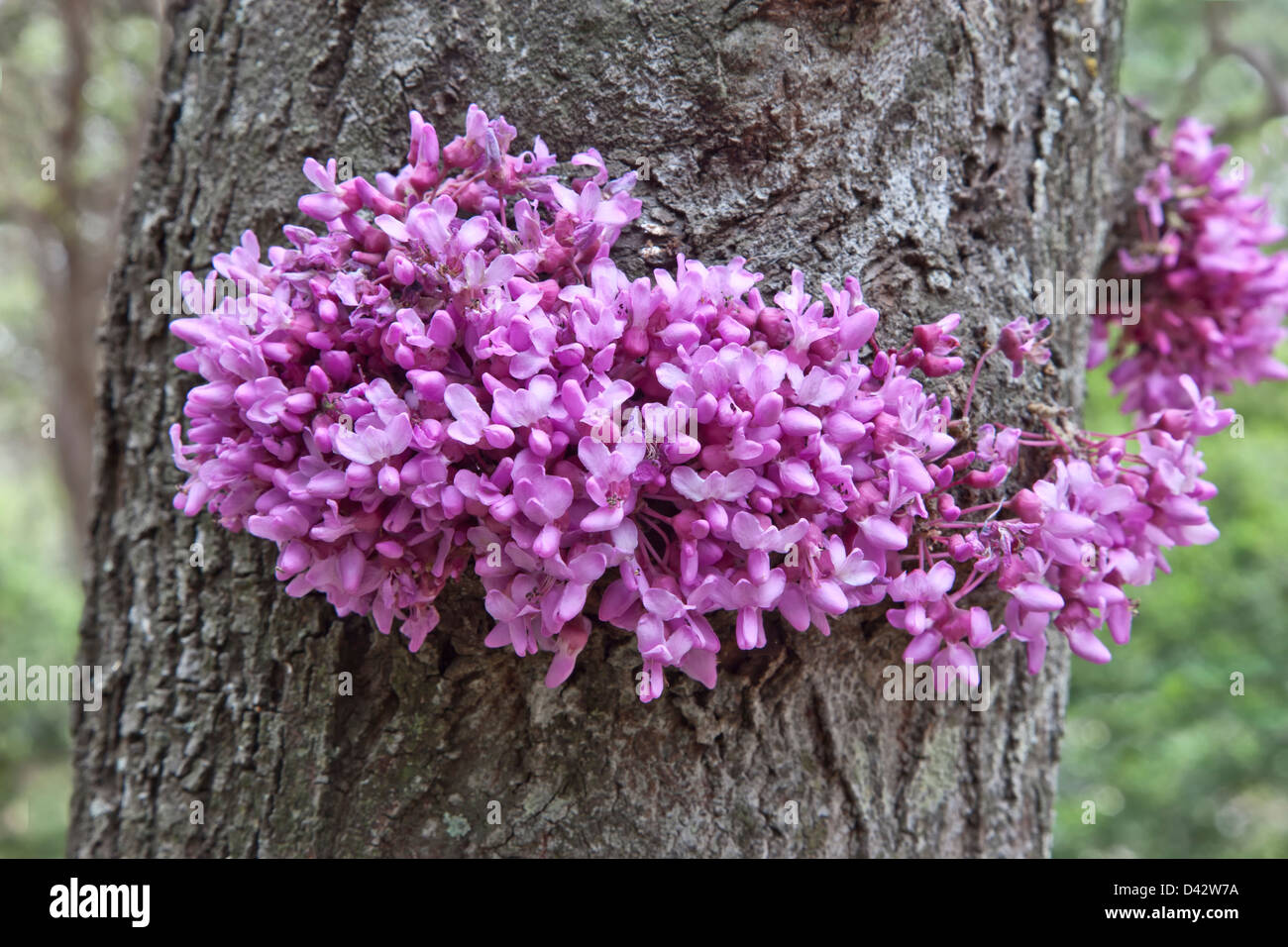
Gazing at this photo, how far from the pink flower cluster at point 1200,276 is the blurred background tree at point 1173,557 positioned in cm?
21

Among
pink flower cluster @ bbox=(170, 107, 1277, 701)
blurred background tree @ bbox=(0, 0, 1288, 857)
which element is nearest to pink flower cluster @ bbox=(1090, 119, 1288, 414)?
blurred background tree @ bbox=(0, 0, 1288, 857)

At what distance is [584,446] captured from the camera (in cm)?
123

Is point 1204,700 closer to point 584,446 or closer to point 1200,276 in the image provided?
point 1200,276

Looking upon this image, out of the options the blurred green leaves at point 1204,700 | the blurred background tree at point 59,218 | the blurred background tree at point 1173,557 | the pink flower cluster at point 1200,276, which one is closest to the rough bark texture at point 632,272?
the pink flower cluster at point 1200,276

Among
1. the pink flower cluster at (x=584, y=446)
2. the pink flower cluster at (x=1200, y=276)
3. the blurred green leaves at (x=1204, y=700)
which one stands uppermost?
the pink flower cluster at (x=1200, y=276)

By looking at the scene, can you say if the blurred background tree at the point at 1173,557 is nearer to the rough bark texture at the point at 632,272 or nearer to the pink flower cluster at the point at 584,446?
the rough bark texture at the point at 632,272

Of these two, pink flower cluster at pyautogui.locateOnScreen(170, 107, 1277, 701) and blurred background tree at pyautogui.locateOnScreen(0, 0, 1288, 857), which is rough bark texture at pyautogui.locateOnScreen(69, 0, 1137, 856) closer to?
pink flower cluster at pyautogui.locateOnScreen(170, 107, 1277, 701)

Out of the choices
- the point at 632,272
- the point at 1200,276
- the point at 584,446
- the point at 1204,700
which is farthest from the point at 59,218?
the point at 1204,700

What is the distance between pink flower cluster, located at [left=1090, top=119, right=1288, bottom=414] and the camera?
231 centimetres

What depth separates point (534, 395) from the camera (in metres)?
1.24

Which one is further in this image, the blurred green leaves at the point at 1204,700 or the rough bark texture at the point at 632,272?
the blurred green leaves at the point at 1204,700

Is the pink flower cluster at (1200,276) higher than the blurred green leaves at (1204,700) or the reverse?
higher

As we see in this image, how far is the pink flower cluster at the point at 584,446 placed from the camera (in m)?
1.27
